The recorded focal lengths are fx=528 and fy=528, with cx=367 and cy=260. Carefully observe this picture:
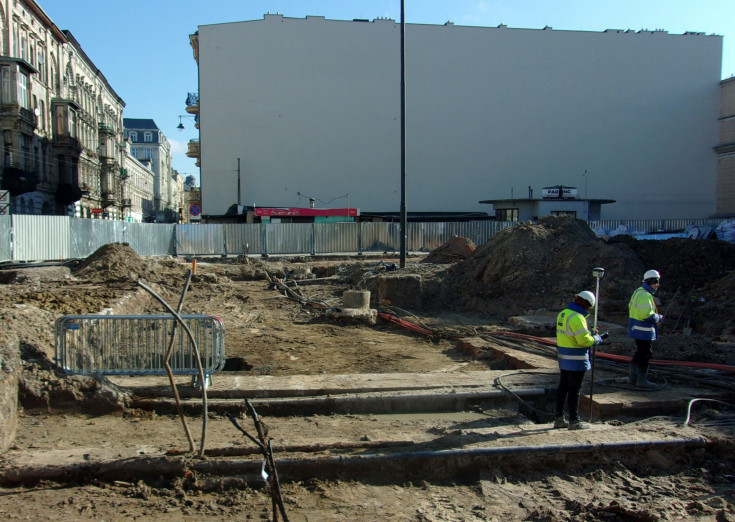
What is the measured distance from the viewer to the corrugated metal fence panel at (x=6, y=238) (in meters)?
18.1

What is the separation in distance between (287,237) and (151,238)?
7.12m

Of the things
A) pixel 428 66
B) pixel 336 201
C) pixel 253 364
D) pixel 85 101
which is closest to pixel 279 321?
pixel 253 364

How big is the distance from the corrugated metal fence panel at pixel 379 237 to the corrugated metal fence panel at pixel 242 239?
5930mm

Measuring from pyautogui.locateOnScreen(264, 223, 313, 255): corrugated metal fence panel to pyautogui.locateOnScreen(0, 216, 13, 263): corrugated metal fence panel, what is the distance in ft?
42.8

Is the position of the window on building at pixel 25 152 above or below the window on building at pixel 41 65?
below

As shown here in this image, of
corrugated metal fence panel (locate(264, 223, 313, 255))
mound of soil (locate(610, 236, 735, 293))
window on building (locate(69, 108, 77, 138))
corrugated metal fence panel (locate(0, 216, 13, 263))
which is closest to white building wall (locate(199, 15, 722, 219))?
window on building (locate(69, 108, 77, 138))

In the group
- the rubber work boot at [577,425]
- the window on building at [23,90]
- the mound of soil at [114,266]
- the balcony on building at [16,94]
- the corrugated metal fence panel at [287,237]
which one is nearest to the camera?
the rubber work boot at [577,425]

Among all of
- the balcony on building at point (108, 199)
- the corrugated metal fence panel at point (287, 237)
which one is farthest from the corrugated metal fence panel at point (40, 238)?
the balcony on building at point (108, 199)

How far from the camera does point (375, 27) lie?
44.8 m

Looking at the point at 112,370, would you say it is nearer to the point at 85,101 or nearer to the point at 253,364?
the point at 253,364

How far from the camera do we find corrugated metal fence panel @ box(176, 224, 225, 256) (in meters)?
29.5

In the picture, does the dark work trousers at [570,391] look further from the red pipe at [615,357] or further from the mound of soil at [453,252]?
the mound of soil at [453,252]

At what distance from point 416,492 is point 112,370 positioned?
158 inches

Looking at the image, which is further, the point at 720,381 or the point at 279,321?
the point at 279,321
